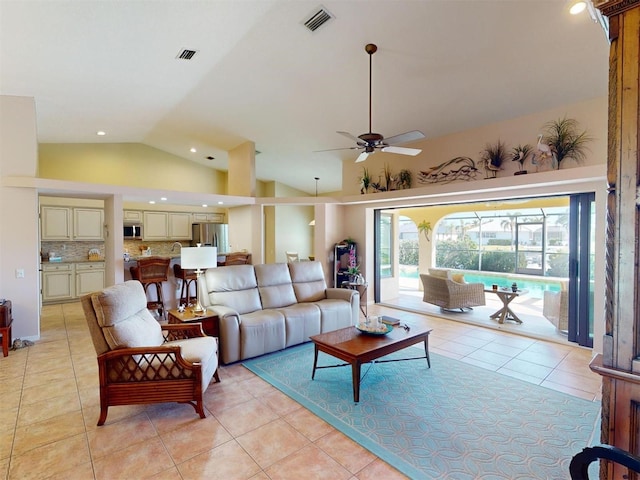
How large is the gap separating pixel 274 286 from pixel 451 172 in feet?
11.8

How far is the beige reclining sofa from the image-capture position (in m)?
3.75

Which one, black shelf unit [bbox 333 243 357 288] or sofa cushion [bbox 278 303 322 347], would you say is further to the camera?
black shelf unit [bbox 333 243 357 288]

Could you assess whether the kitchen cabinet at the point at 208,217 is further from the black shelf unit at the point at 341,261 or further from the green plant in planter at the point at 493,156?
the green plant in planter at the point at 493,156

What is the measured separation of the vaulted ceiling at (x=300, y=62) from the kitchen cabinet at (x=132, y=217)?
2.41 metres

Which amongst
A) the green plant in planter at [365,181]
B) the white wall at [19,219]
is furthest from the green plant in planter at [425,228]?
the white wall at [19,219]

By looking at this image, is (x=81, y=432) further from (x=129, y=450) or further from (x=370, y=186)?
(x=370, y=186)

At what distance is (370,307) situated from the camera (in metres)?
6.74

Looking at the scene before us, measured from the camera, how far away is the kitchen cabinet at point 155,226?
8.26 m

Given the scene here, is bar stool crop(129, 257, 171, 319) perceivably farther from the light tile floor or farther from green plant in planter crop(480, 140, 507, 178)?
green plant in planter crop(480, 140, 507, 178)

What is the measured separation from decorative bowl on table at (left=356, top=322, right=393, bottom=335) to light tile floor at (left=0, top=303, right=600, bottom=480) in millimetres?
1010

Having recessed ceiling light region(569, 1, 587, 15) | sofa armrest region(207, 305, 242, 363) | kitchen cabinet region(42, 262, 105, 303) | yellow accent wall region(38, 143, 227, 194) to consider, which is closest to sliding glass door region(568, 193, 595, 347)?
recessed ceiling light region(569, 1, 587, 15)

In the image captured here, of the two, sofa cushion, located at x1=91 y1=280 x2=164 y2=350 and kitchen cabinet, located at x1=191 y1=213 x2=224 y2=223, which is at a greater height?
kitchen cabinet, located at x1=191 y1=213 x2=224 y2=223

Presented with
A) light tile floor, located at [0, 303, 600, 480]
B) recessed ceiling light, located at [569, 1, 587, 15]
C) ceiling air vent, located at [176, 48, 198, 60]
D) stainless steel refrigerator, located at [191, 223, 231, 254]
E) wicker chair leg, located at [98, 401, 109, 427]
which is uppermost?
ceiling air vent, located at [176, 48, 198, 60]

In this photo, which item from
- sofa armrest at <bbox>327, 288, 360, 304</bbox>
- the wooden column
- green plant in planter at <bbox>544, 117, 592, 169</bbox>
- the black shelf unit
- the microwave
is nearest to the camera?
the wooden column
